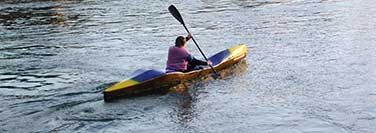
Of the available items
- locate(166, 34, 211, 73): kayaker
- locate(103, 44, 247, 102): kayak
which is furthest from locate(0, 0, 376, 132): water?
locate(166, 34, 211, 73): kayaker

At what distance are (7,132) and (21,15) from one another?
21.6 metres

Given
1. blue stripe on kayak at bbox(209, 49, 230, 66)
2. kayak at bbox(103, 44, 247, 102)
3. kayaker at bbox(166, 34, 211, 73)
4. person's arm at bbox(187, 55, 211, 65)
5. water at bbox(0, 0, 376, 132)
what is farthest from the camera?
blue stripe on kayak at bbox(209, 49, 230, 66)

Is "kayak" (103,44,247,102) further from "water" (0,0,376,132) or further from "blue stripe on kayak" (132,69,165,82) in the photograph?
"water" (0,0,376,132)

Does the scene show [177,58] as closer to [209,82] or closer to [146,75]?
[209,82]

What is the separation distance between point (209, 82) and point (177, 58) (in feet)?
2.75

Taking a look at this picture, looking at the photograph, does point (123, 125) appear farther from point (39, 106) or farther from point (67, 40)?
point (67, 40)

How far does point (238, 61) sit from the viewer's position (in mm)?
13422

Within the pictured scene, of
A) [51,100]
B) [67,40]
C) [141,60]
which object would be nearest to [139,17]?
[67,40]

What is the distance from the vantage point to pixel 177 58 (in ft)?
37.2

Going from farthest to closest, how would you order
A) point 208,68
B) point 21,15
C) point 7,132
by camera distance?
point 21,15 < point 208,68 < point 7,132

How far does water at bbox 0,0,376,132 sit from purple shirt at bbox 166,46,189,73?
28.2 inches

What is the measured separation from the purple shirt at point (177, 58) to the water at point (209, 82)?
716mm

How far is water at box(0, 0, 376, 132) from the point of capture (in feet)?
28.5

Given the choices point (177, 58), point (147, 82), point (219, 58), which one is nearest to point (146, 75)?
point (147, 82)
